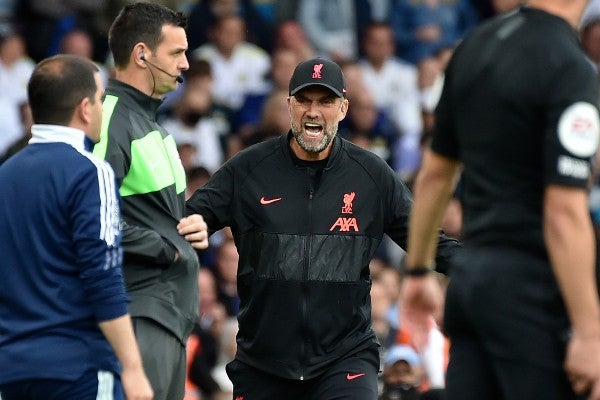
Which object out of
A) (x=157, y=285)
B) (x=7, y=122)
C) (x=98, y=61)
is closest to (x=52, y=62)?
(x=157, y=285)

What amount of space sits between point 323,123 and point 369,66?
839cm

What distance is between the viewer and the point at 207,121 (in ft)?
45.9

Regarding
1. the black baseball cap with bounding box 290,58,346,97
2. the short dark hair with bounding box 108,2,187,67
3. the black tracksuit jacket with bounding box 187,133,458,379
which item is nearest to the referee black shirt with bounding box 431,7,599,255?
the black tracksuit jacket with bounding box 187,133,458,379

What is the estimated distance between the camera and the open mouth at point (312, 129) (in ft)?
24.4

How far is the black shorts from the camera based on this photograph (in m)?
7.18

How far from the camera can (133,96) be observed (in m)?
7.15

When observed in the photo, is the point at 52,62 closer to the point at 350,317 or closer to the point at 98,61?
the point at 350,317

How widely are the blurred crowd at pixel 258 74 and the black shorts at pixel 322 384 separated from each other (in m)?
3.99

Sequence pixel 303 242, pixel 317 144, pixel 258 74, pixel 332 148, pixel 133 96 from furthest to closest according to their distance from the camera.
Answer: pixel 258 74 → pixel 332 148 → pixel 317 144 → pixel 303 242 → pixel 133 96

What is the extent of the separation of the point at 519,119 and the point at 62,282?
200cm

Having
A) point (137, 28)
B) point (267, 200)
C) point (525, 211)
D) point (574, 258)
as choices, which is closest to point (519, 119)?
point (525, 211)

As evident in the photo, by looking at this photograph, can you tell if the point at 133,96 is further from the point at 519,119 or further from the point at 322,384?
the point at 519,119

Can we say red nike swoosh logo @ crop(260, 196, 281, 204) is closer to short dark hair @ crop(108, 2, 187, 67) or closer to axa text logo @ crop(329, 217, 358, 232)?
axa text logo @ crop(329, 217, 358, 232)

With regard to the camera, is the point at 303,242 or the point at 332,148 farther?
the point at 332,148
